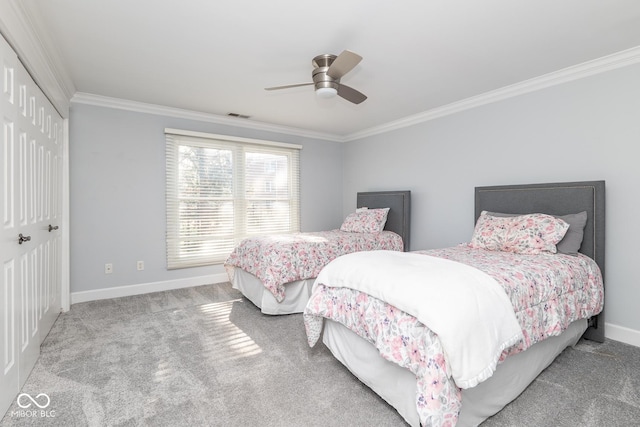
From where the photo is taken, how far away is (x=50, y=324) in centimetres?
289

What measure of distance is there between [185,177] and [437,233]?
3.48 m

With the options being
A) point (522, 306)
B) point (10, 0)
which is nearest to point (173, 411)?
point (522, 306)

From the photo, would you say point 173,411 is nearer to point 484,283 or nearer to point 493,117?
point 484,283

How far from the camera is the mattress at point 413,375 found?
1641 millimetres

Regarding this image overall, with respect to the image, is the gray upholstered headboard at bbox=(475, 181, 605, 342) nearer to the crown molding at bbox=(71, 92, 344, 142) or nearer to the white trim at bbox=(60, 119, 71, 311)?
the crown molding at bbox=(71, 92, 344, 142)

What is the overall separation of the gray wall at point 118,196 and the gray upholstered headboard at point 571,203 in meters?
3.82

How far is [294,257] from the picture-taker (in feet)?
10.8

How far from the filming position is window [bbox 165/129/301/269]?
426 centimetres

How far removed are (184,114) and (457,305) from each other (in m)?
4.12

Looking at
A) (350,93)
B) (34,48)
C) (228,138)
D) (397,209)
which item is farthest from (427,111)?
(34,48)

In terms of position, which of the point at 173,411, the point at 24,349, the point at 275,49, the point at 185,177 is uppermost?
the point at 275,49

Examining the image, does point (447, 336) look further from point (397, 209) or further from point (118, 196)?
point (118, 196)

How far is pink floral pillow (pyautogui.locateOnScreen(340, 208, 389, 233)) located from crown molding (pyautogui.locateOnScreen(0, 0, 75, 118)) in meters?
3.55

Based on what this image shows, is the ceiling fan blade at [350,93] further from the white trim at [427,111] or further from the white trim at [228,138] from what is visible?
the white trim at [228,138]
